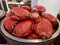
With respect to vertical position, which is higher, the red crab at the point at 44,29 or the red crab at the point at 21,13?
the red crab at the point at 21,13

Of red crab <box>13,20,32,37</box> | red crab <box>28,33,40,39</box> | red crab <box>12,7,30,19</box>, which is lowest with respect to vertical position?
red crab <box>28,33,40,39</box>

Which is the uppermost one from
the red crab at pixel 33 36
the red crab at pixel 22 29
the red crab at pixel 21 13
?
the red crab at pixel 21 13

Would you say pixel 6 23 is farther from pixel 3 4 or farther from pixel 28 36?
pixel 3 4

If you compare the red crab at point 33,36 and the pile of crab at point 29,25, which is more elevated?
the pile of crab at point 29,25

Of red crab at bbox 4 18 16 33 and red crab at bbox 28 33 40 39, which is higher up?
red crab at bbox 4 18 16 33

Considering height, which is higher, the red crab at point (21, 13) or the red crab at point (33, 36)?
the red crab at point (21, 13)

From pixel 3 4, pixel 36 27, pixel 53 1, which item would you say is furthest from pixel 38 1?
pixel 36 27
